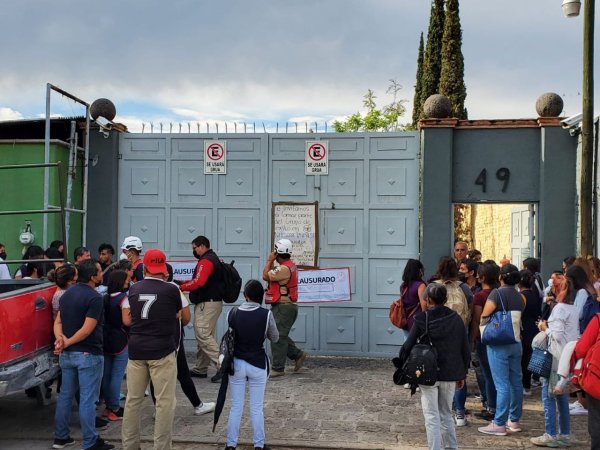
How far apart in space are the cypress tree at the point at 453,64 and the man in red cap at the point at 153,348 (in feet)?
63.0

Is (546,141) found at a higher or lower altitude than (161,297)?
higher

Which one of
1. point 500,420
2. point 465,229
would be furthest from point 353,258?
point 465,229

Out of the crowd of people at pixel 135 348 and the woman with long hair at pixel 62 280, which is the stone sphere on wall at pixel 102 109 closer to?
the crowd of people at pixel 135 348

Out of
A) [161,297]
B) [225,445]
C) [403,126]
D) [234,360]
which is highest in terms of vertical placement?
[403,126]

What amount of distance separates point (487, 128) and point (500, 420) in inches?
199

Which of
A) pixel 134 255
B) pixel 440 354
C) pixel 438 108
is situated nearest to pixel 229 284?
Result: pixel 134 255

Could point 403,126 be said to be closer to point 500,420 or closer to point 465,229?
point 465,229

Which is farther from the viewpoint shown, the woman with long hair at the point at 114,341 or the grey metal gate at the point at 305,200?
the grey metal gate at the point at 305,200

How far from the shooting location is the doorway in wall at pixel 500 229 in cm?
1048

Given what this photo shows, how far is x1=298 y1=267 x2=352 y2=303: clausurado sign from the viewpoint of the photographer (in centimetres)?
1006

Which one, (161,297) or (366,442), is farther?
(366,442)

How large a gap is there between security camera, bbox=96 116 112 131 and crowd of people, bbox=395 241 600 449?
5617 mm

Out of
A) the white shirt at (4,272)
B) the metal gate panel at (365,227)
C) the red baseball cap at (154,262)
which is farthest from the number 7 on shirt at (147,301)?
the metal gate panel at (365,227)

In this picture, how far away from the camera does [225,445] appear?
6172mm
